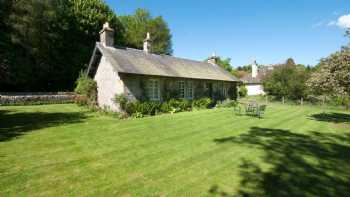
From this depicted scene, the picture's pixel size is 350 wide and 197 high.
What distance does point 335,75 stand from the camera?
14.8 metres

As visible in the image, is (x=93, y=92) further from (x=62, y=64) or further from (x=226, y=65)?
(x=226, y=65)

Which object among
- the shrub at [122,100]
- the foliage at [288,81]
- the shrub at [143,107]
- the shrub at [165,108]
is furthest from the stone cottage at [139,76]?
the foliage at [288,81]

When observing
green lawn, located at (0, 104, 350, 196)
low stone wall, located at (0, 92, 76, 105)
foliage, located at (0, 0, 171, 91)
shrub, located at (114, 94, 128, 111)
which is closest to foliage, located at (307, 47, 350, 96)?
green lawn, located at (0, 104, 350, 196)

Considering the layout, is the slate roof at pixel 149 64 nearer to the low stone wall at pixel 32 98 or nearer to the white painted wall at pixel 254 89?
the low stone wall at pixel 32 98

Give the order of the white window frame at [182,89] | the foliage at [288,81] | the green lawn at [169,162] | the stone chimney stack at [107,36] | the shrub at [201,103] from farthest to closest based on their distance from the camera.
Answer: the foliage at [288,81] → the shrub at [201,103] → the white window frame at [182,89] → the stone chimney stack at [107,36] → the green lawn at [169,162]

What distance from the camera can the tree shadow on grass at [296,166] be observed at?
531cm

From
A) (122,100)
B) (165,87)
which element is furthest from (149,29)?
(122,100)

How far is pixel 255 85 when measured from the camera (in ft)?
176

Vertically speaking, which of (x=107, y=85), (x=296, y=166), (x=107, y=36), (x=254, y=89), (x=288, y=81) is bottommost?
(x=296, y=166)

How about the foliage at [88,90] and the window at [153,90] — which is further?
the foliage at [88,90]

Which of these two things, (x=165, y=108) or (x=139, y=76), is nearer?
(x=139, y=76)

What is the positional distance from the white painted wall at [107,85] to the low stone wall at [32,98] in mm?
8838

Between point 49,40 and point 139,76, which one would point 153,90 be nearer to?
point 139,76

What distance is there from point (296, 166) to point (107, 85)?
51.6 feet
